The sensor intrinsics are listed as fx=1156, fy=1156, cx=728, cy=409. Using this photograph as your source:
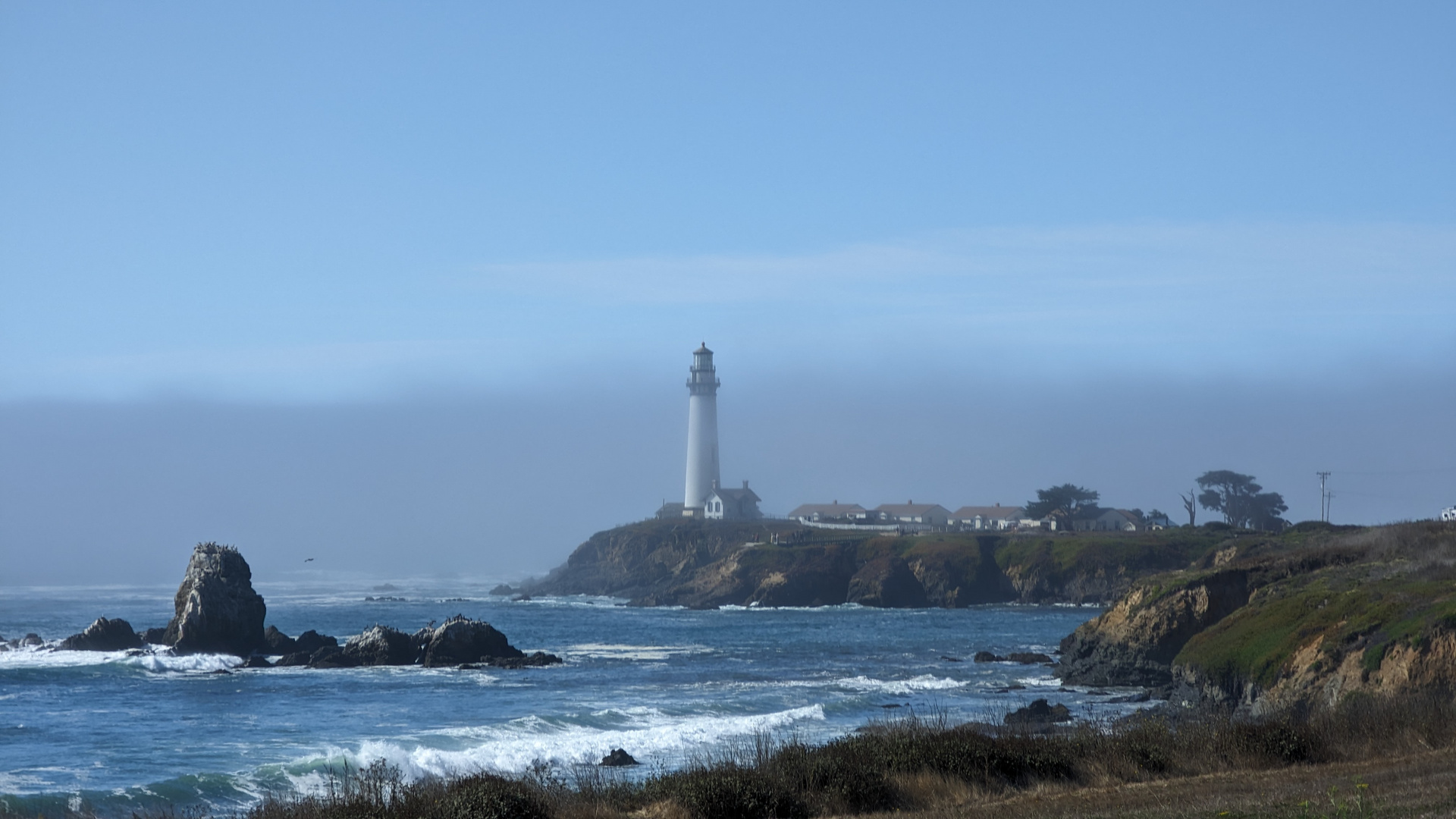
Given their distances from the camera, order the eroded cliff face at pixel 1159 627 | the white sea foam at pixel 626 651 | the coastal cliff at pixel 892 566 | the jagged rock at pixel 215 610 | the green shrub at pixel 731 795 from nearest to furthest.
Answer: the green shrub at pixel 731 795 → the eroded cliff face at pixel 1159 627 → the jagged rock at pixel 215 610 → the white sea foam at pixel 626 651 → the coastal cliff at pixel 892 566

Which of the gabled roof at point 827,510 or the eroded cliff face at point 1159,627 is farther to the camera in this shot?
the gabled roof at point 827,510

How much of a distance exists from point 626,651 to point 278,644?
1633 cm

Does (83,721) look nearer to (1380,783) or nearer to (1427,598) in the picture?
(1380,783)

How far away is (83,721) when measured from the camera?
33438 mm

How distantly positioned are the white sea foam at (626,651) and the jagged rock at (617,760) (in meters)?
27.6

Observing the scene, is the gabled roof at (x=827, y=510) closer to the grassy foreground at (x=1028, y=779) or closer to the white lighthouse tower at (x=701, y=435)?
the white lighthouse tower at (x=701, y=435)

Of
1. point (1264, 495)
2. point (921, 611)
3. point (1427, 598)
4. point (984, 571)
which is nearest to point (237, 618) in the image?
point (1427, 598)

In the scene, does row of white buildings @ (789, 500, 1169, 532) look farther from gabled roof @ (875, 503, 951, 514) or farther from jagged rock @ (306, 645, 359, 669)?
jagged rock @ (306, 645, 359, 669)

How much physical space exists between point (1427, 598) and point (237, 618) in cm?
4651

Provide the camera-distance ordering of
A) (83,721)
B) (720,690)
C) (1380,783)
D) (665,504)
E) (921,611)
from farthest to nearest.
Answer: (665,504) < (921,611) < (720,690) < (83,721) < (1380,783)

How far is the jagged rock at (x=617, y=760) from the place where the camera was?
2467 centimetres

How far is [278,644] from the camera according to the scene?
5369 centimetres

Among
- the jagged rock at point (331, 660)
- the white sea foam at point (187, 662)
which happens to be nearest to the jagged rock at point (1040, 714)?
the jagged rock at point (331, 660)

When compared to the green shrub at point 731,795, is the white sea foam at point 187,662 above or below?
below
